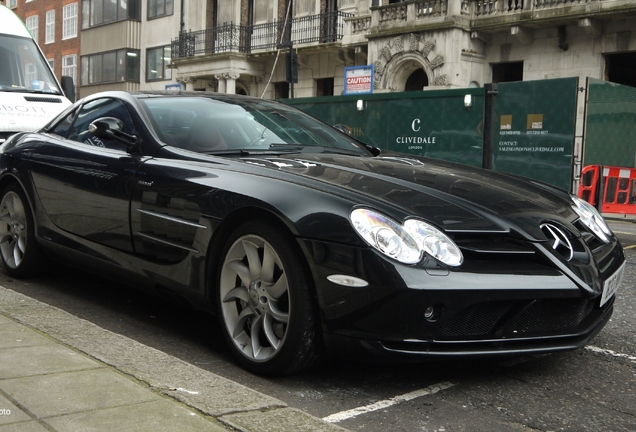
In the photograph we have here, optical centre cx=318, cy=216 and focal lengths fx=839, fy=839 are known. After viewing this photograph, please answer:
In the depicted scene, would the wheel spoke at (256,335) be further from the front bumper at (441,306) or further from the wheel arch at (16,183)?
the wheel arch at (16,183)

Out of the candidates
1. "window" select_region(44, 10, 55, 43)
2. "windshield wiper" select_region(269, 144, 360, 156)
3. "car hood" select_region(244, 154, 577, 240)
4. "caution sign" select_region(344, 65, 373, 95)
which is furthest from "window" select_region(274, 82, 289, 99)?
"car hood" select_region(244, 154, 577, 240)

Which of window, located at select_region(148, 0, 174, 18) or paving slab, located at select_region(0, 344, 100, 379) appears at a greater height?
window, located at select_region(148, 0, 174, 18)

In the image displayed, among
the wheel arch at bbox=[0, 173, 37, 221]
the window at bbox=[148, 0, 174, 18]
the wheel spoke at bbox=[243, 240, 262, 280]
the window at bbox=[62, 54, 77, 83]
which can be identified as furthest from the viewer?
the window at bbox=[62, 54, 77, 83]

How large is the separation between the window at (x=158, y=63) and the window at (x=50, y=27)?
1143 centimetres

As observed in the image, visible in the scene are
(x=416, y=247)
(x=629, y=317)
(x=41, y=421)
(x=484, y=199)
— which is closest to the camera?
(x=41, y=421)

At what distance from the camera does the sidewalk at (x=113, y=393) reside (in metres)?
2.84

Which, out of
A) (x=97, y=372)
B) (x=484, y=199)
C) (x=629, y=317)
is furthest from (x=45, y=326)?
(x=629, y=317)

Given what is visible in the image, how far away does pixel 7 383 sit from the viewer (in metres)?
3.21

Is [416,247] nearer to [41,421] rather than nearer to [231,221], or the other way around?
[231,221]

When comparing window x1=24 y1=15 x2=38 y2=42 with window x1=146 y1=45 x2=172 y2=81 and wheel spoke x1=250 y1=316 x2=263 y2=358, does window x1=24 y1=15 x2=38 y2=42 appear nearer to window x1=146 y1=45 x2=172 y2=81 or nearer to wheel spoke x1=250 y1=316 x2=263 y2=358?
window x1=146 y1=45 x2=172 y2=81

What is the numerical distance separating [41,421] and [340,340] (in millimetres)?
1254

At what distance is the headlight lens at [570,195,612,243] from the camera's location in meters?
4.21

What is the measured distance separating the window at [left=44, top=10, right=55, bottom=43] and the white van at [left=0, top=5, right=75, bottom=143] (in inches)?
1441

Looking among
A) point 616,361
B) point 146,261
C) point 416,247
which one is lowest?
point 616,361
